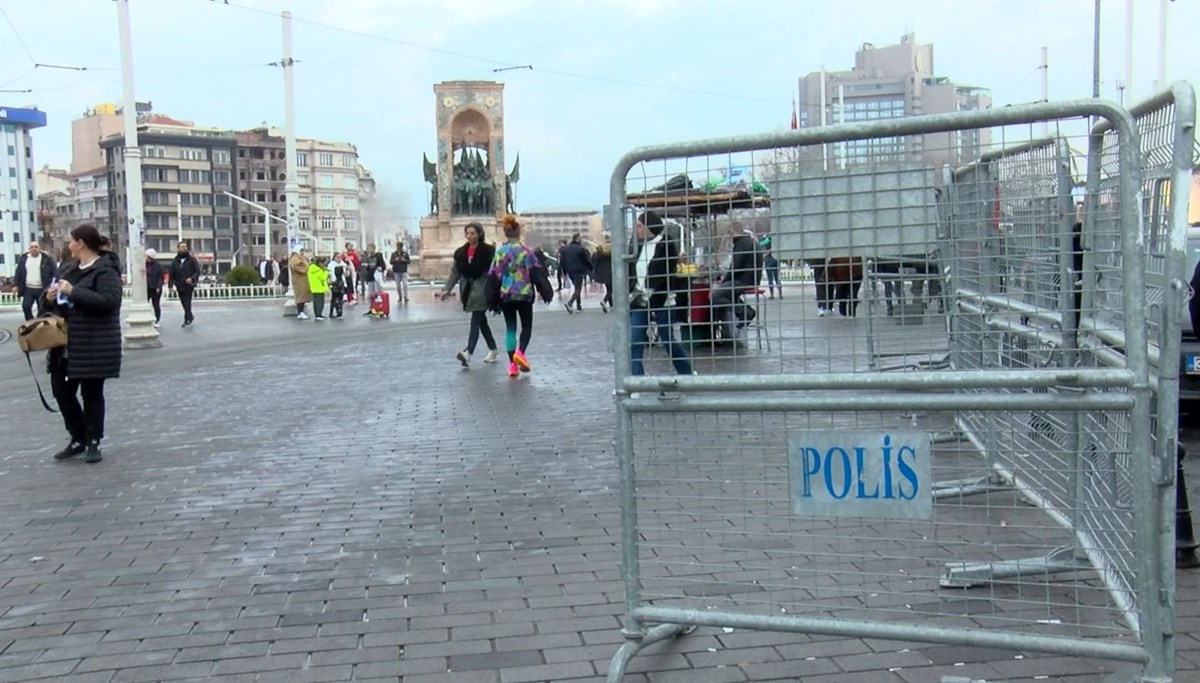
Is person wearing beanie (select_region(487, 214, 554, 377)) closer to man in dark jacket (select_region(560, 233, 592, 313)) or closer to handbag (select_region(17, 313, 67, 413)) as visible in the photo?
handbag (select_region(17, 313, 67, 413))

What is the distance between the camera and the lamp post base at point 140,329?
19.2 metres

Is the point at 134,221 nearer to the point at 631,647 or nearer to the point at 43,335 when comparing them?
the point at 43,335

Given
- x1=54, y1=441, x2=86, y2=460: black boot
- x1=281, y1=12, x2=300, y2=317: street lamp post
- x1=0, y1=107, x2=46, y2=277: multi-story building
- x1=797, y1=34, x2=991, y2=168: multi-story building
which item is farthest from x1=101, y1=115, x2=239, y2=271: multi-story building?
x1=54, y1=441, x2=86, y2=460: black boot

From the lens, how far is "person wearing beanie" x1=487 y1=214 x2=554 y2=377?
13023 millimetres

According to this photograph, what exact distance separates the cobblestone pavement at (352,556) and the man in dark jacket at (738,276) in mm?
1215

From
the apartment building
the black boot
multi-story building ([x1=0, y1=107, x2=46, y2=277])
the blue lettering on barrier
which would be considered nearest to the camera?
the blue lettering on barrier

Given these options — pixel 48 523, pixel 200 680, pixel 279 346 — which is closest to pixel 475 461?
pixel 48 523

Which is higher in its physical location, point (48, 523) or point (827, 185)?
point (827, 185)

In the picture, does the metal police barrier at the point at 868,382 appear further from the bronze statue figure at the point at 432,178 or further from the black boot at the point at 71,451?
the bronze statue figure at the point at 432,178

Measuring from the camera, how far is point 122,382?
542 inches

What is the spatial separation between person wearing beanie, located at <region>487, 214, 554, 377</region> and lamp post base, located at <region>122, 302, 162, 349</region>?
844cm

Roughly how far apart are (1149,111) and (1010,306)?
0.88m

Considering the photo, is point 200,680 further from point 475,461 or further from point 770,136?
point 475,461

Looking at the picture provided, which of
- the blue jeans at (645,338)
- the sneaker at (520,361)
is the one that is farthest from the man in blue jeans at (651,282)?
the sneaker at (520,361)
